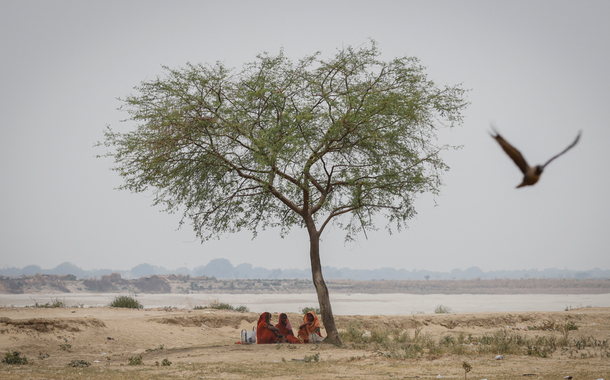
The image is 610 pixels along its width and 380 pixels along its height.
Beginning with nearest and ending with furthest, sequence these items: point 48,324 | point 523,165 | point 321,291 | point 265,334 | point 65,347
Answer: point 523,165 < point 65,347 < point 265,334 < point 321,291 < point 48,324

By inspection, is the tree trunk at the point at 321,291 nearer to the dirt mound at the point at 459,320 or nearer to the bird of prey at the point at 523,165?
the dirt mound at the point at 459,320

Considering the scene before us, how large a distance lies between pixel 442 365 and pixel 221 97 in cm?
1024

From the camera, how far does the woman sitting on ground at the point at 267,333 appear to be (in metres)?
15.2

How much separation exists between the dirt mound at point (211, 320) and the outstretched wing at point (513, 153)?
744 inches

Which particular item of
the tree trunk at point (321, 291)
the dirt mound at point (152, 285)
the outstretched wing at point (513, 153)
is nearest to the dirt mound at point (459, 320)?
the tree trunk at point (321, 291)

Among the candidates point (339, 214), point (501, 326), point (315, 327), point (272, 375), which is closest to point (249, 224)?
point (339, 214)

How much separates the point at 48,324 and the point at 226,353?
7303 mm

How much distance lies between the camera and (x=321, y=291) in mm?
15703

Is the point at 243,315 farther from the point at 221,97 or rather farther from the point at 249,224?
the point at 221,97

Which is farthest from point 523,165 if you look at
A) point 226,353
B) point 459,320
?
point 459,320

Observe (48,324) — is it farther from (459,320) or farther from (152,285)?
(152,285)

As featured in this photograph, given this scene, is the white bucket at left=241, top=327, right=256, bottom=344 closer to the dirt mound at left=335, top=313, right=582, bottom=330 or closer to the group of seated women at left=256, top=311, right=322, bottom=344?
the group of seated women at left=256, top=311, right=322, bottom=344

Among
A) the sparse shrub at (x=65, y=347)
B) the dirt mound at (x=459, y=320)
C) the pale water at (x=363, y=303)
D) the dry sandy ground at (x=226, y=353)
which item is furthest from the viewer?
the pale water at (x=363, y=303)

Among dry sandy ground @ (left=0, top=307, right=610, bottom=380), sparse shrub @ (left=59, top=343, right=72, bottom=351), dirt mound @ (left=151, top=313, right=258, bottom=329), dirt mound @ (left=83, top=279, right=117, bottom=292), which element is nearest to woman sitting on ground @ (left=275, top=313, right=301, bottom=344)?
dry sandy ground @ (left=0, top=307, right=610, bottom=380)
